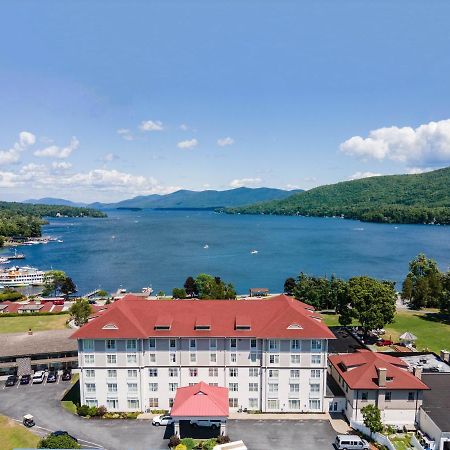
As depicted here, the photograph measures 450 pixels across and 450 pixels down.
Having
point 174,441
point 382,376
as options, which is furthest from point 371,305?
point 174,441

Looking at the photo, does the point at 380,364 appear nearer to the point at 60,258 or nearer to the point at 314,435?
the point at 314,435

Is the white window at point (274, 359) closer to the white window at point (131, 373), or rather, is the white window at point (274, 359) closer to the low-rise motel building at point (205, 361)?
the low-rise motel building at point (205, 361)

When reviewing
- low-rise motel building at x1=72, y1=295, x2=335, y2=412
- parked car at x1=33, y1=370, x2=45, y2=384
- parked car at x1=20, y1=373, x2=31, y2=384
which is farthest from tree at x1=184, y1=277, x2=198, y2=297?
low-rise motel building at x1=72, y1=295, x2=335, y2=412

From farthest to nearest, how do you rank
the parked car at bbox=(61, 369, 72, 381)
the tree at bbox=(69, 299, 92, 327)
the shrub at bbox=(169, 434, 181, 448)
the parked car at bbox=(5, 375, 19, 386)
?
the tree at bbox=(69, 299, 92, 327) → the parked car at bbox=(61, 369, 72, 381) → the parked car at bbox=(5, 375, 19, 386) → the shrub at bbox=(169, 434, 181, 448)

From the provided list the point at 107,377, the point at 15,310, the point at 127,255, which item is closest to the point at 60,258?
the point at 127,255

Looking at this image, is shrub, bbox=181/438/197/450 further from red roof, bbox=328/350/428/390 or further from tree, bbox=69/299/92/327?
tree, bbox=69/299/92/327

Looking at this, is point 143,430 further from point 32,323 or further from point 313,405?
point 32,323

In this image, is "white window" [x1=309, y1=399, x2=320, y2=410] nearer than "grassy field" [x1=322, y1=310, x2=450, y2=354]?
Yes
